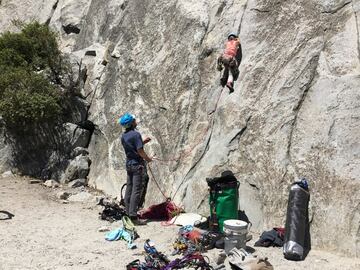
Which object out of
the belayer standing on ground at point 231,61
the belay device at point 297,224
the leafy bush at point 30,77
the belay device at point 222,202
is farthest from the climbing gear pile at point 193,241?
the leafy bush at point 30,77

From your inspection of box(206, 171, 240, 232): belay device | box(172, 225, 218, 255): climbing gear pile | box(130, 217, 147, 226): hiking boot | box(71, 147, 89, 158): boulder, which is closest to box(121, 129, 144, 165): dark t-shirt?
box(130, 217, 147, 226): hiking boot

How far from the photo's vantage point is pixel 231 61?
10961 mm

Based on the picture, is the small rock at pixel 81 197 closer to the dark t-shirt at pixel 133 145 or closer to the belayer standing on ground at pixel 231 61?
the dark t-shirt at pixel 133 145

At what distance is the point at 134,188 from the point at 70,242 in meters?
2.01

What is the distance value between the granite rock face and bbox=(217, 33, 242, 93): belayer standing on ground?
0.18 m

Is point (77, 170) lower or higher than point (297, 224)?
lower

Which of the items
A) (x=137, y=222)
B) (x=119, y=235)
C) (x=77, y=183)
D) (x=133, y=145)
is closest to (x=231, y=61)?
(x=133, y=145)

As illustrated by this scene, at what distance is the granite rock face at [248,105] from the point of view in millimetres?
8836

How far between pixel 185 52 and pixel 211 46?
0.89 metres

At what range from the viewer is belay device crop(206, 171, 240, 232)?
9203 millimetres

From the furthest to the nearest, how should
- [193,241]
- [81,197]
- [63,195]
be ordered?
[63,195] → [81,197] → [193,241]

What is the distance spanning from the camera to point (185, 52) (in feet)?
42.2

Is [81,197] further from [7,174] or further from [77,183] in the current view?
[7,174]

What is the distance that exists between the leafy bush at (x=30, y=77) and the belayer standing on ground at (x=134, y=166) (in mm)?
4788
